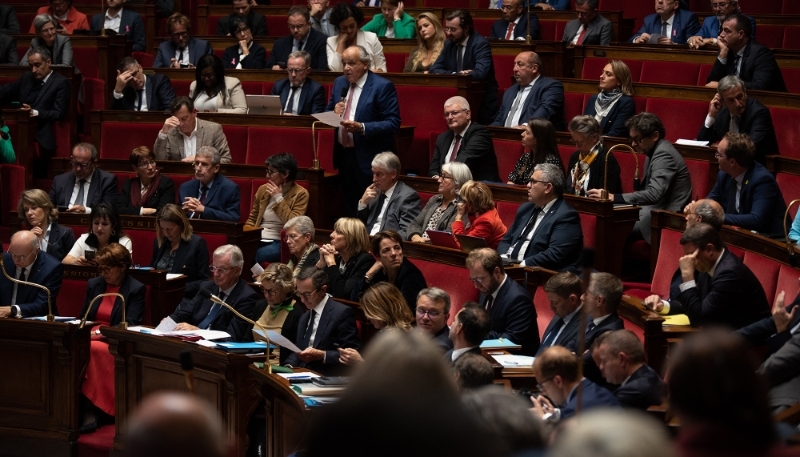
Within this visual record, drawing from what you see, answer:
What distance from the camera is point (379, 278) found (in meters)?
3.93

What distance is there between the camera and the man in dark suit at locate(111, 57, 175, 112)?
18.3 feet

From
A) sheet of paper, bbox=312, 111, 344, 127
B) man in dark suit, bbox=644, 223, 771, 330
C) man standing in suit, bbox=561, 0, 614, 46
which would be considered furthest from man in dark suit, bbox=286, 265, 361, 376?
man standing in suit, bbox=561, 0, 614, 46

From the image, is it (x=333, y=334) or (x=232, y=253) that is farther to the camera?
(x=232, y=253)

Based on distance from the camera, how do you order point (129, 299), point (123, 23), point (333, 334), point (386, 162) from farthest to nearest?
1. point (123, 23)
2. point (386, 162)
3. point (129, 299)
4. point (333, 334)

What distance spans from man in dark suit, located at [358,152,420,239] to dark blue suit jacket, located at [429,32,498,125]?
98 cm

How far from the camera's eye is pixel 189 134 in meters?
5.11

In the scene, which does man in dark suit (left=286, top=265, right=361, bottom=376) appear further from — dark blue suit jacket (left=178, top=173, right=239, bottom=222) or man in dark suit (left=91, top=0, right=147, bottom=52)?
man in dark suit (left=91, top=0, right=147, bottom=52)

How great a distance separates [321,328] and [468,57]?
217 cm

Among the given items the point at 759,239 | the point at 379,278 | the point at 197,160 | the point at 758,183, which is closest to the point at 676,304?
the point at 759,239

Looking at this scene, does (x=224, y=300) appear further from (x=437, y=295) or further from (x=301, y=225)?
(x=437, y=295)

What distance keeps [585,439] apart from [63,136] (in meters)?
5.20

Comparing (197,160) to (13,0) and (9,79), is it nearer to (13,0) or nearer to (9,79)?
(9,79)

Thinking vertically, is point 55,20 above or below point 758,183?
above

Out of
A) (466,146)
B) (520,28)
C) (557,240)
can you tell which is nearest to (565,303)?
(557,240)
